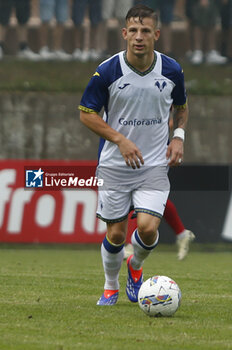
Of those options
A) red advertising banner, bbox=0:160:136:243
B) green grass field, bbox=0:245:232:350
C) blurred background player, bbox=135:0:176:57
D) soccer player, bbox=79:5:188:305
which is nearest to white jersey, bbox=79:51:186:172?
soccer player, bbox=79:5:188:305

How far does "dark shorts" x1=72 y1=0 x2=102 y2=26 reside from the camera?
57.6 feet

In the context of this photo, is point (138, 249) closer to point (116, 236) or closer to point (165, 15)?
point (116, 236)

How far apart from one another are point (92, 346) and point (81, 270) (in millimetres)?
5756

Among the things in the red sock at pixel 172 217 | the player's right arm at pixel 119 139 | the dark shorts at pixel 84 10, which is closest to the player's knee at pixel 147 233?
the player's right arm at pixel 119 139

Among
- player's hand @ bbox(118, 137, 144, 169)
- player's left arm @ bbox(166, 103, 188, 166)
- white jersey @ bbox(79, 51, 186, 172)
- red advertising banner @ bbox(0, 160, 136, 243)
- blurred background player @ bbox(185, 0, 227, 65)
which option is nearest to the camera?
player's hand @ bbox(118, 137, 144, 169)

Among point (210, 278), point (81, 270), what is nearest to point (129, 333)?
point (210, 278)

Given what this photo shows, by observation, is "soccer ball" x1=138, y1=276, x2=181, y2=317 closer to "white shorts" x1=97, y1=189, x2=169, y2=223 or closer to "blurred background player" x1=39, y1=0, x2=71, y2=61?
"white shorts" x1=97, y1=189, x2=169, y2=223

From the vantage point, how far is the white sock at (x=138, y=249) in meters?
6.93

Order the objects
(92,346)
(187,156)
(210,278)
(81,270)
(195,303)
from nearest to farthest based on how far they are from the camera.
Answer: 1. (92,346)
2. (195,303)
3. (210,278)
4. (81,270)
5. (187,156)

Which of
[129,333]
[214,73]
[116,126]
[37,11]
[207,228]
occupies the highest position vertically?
[116,126]

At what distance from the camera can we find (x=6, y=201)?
48.5 ft

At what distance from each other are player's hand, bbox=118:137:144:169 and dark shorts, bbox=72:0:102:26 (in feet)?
37.4

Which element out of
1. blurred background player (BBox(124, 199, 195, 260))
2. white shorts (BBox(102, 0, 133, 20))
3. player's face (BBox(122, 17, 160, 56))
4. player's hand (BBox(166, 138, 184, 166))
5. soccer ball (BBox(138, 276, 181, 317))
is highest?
player's face (BBox(122, 17, 160, 56))

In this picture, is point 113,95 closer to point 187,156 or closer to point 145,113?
point 145,113
